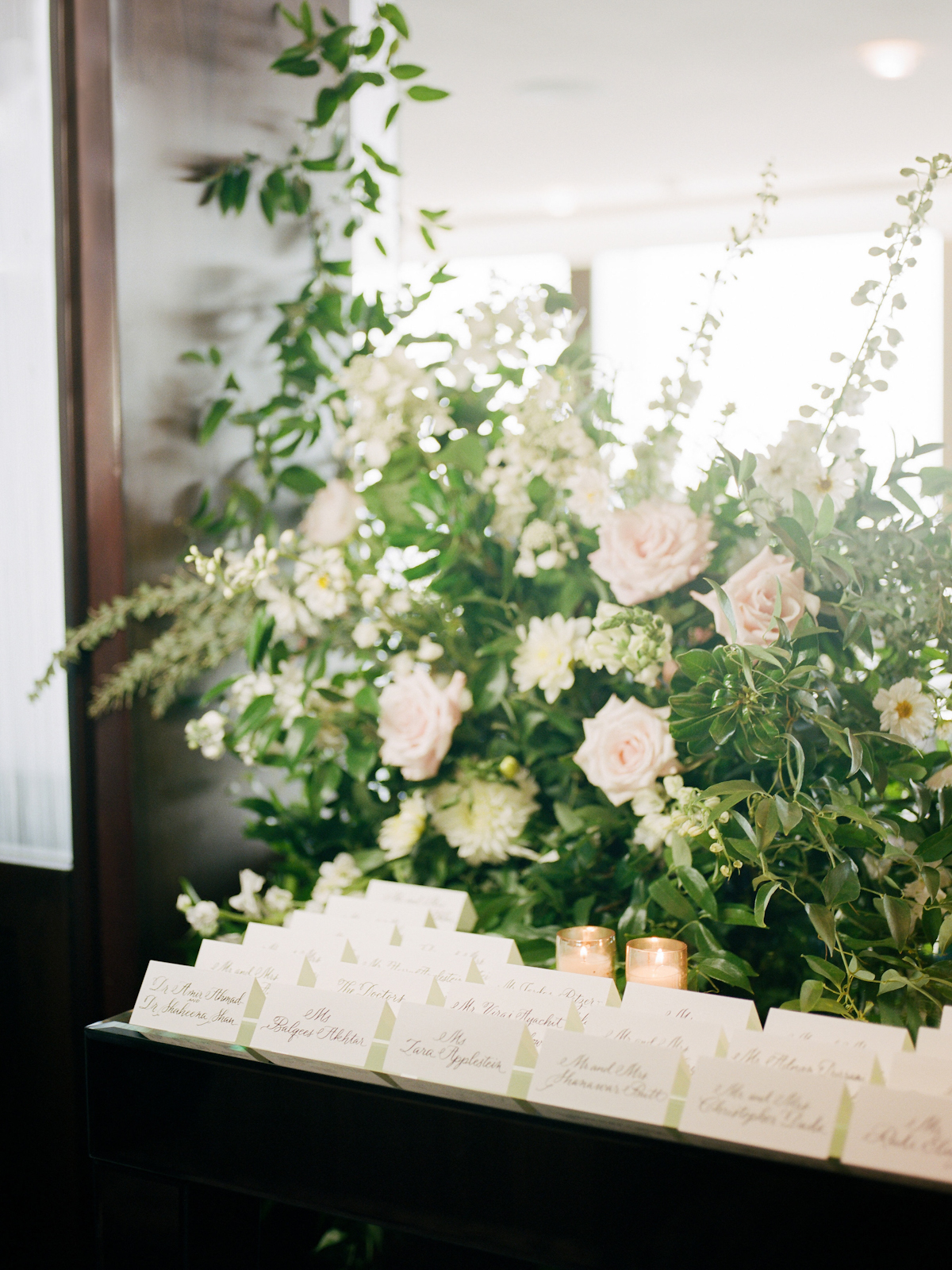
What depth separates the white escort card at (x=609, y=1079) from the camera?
0.58 meters

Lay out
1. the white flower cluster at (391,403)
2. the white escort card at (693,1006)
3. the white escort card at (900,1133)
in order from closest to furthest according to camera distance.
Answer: the white escort card at (900,1133) < the white escort card at (693,1006) < the white flower cluster at (391,403)

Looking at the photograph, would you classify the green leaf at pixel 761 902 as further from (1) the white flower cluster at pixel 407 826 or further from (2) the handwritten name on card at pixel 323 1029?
(1) the white flower cluster at pixel 407 826

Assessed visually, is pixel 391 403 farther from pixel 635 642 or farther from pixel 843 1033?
pixel 843 1033

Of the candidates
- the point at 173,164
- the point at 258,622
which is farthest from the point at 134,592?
the point at 173,164

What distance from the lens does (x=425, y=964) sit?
2.41 ft

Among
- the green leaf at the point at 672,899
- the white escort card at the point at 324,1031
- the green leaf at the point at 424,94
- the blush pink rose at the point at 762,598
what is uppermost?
the green leaf at the point at 424,94

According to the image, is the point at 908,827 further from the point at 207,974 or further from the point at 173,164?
the point at 173,164

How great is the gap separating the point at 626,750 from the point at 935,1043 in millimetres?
309

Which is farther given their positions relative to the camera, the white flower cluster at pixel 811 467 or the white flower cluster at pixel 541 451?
the white flower cluster at pixel 541 451

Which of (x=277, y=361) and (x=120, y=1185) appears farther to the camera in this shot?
(x=277, y=361)

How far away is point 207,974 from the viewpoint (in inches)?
28.4

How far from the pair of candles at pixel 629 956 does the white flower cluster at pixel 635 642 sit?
0.21 metres

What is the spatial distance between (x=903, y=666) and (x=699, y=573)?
18 centimetres

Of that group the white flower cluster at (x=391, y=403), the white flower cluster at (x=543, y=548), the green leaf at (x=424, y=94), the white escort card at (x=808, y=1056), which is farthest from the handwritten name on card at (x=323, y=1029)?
the green leaf at (x=424, y=94)
